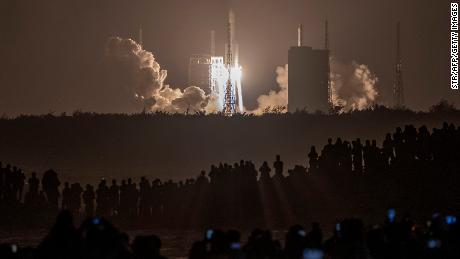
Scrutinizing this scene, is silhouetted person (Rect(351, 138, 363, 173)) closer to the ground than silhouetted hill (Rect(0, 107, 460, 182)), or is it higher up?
closer to the ground

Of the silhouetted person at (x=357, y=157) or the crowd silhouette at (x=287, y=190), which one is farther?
the silhouetted person at (x=357, y=157)

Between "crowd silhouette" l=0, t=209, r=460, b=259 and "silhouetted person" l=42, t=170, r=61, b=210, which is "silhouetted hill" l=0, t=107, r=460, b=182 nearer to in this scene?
"silhouetted person" l=42, t=170, r=61, b=210

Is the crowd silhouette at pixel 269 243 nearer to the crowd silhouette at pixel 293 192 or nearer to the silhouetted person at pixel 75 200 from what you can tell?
the crowd silhouette at pixel 293 192

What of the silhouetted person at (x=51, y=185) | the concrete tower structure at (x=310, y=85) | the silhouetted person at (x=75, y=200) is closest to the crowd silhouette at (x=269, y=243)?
the silhouetted person at (x=51, y=185)

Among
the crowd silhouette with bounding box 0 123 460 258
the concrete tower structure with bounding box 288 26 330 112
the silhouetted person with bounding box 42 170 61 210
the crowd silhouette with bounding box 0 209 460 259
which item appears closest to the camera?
the crowd silhouette with bounding box 0 209 460 259

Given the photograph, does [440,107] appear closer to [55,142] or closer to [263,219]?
[55,142]

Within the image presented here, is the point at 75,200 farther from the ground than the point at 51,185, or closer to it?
closer to it

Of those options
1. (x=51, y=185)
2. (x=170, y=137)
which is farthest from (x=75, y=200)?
(x=170, y=137)

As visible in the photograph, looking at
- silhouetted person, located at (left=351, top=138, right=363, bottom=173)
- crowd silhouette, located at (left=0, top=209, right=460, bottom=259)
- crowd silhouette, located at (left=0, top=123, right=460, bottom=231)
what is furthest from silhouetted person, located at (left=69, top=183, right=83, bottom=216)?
crowd silhouette, located at (left=0, top=209, right=460, bottom=259)

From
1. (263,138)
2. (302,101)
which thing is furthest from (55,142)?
(302,101)

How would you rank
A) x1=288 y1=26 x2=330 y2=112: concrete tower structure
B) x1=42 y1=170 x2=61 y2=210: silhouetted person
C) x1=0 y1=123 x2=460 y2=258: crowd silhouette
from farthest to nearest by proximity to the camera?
x1=288 y1=26 x2=330 y2=112: concrete tower structure, x1=42 y1=170 x2=61 y2=210: silhouetted person, x1=0 y1=123 x2=460 y2=258: crowd silhouette

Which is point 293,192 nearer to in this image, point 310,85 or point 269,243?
point 269,243
